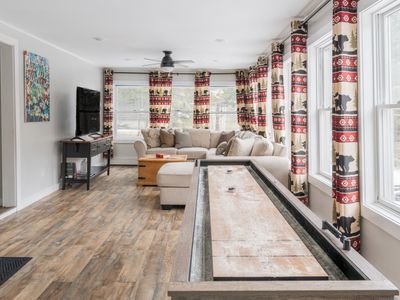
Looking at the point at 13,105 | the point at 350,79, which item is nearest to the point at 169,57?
the point at 13,105

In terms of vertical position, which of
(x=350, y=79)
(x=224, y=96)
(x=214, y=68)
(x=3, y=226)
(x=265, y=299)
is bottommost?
(x=3, y=226)

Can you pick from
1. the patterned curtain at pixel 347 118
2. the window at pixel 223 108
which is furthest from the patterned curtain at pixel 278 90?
the window at pixel 223 108

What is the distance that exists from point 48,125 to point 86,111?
3.42 feet

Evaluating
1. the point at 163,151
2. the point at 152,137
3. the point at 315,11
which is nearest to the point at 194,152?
the point at 163,151

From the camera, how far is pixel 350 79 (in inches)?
115

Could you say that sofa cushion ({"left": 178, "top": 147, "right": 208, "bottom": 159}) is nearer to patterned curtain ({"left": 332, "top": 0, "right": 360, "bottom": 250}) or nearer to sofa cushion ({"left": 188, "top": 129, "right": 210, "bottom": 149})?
sofa cushion ({"left": 188, "top": 129, "right": 210, "bottom": 149})

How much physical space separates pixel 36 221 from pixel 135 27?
2.79 meters

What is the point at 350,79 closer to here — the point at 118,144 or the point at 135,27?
the point at 135,27

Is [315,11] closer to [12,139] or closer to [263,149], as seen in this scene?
[263,149]

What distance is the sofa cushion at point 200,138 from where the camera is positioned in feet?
27.2

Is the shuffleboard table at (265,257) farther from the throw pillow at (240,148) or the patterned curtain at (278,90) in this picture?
the patterned curtain at (278,90)

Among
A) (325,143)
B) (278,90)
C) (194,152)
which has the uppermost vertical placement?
(278,90)

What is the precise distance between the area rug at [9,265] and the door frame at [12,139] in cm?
188

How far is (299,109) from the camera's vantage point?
4.28 metres
